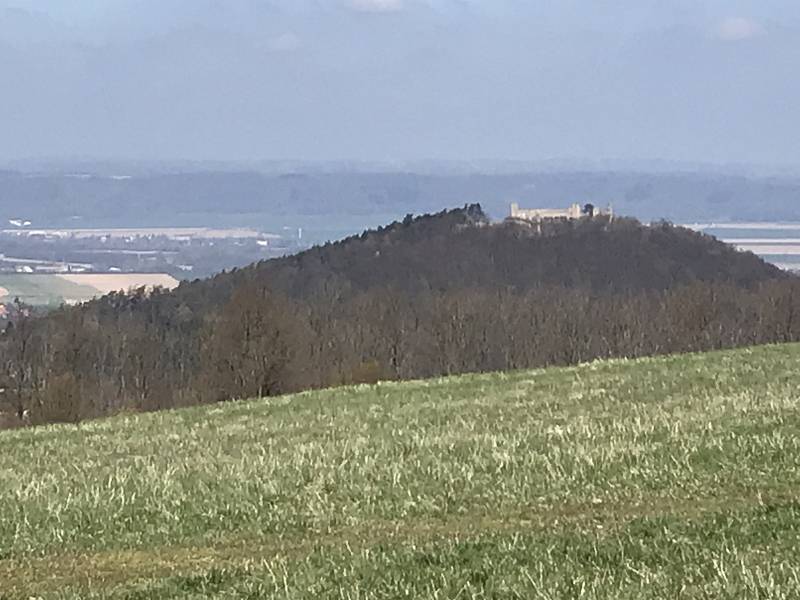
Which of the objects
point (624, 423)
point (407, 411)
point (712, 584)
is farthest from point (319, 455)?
point (712, 584)

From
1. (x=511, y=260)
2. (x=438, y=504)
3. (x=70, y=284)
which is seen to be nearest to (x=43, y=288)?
(x=70, y=284)

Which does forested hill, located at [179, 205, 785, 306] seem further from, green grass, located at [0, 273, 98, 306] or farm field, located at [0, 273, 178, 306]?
green grass, located at [0, 273, 98, 306]

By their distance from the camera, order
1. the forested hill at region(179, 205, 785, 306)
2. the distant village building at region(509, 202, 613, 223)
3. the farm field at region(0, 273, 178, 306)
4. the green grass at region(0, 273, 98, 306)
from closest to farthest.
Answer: the forested hill at region(179, 205, 785, 306) < the green grass at region(0, 273, 98, 306) < the farm field at region(0, 273, 178, 306) < the distant village building at region(509, 202, 613, 223)

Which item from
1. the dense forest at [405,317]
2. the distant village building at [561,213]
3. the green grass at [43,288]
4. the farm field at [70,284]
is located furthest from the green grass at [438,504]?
the distant village building at [561,213]

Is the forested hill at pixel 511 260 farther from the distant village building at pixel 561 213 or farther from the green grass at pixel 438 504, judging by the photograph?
the green grass at pixel 438 504

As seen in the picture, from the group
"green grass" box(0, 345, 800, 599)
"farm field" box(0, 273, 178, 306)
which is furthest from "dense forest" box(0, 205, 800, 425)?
"green grass" box(0, 345, 800, 599)
